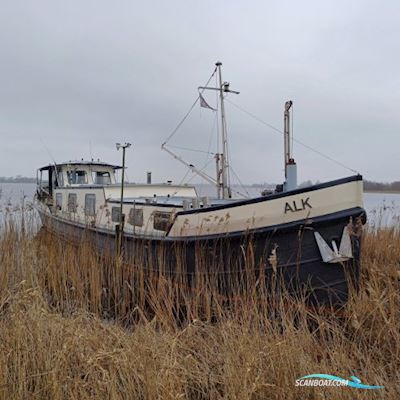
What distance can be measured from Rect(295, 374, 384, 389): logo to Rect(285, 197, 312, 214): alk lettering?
242cm

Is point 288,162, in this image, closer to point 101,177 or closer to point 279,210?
point 279,210

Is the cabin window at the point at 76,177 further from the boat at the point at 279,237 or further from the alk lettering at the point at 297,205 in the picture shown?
the alk lettering at the point at 297,205

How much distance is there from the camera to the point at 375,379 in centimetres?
241

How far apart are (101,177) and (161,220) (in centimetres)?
662

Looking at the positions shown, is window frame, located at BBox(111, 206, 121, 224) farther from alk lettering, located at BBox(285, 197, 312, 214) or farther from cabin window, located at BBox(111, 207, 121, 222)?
alk lettering, located at BBox(285, 197, 312, 214)

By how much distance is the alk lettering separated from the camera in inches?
170

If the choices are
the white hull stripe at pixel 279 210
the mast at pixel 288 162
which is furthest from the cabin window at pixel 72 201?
the mast at pixel 288 162

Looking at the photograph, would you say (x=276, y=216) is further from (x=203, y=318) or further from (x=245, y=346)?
(x=245, y=346)

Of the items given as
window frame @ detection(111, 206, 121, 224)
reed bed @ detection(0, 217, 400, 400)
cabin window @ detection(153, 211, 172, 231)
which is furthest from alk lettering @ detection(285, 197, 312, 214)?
window frame @ detection(111, 206, 121, 224)

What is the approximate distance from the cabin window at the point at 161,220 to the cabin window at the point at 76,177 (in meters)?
6.17

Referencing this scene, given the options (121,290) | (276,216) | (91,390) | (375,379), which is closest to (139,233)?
(121,290)

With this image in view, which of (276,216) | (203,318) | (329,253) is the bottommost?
(203,318)

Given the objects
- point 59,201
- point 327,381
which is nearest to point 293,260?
point 327,381

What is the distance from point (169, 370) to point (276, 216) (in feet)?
9.03
